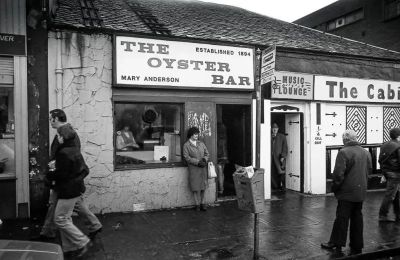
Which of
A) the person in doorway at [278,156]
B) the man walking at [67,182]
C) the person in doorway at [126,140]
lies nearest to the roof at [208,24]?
the person in doorway at [126,140]

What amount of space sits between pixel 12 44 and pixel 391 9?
19.3m

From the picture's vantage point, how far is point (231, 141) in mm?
9688

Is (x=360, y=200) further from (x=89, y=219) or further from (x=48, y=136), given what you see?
(x=48, y=136)

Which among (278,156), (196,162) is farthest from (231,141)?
(196,162)

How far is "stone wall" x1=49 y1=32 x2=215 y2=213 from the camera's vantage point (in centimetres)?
698

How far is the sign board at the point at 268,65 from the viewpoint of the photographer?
521cm

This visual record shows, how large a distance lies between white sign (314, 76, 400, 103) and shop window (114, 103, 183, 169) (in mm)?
3952

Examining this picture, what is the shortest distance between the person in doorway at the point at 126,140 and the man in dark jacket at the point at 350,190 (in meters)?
4.26

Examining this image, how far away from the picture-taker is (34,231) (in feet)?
19.8

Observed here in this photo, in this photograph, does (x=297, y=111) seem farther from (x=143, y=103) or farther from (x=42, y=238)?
(x=42, y=238)

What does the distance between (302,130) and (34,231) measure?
684 centimetres

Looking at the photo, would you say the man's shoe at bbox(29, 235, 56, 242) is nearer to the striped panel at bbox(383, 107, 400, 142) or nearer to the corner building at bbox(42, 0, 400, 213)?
the corner building at bbox(42, 0, 400, 213)

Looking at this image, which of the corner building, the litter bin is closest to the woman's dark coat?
the litter bin

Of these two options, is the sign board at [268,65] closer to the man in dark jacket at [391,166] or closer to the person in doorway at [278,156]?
the man in dark jacket at [391,166]
